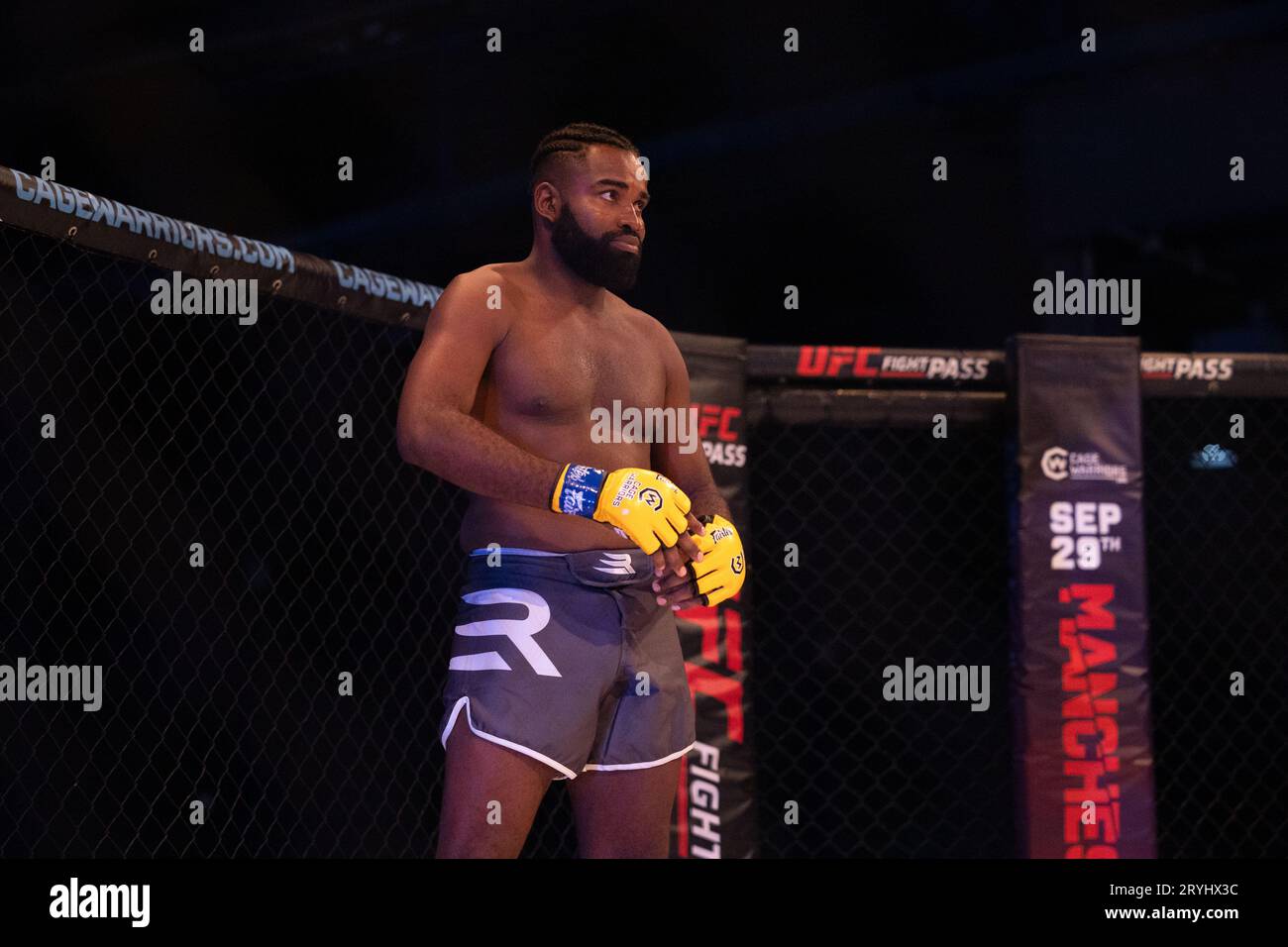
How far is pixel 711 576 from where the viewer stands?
2305 mm

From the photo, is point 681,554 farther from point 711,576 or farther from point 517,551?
point 517,551

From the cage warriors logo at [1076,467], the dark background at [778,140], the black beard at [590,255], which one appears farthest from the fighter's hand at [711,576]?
the dark background at [778,140]

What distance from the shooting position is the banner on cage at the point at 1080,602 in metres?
3.51

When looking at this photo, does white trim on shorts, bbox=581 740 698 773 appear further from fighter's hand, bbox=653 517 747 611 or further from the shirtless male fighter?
fighter's hand, bbox=653 517 747 611

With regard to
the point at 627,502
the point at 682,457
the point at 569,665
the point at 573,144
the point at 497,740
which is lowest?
the point at 497,740

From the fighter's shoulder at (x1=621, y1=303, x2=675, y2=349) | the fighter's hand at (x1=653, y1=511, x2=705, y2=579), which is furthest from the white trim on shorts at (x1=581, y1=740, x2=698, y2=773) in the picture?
the fighter's shoulder at (x1=621, y1=303, x2=675, y2=349)

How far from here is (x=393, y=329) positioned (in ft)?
11.1

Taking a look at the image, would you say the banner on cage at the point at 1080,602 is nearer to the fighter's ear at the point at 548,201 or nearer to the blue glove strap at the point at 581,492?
the fighter's ear at the point at 548,201

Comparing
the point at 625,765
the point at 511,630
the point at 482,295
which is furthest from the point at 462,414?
the point at 625,765

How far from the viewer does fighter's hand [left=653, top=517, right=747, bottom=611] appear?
2295 millimetres

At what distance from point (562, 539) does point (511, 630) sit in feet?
0.59

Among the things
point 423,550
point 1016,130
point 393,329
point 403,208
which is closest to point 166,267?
point 393,329
